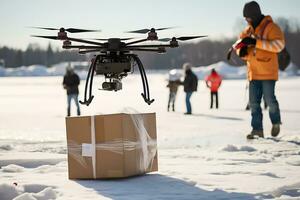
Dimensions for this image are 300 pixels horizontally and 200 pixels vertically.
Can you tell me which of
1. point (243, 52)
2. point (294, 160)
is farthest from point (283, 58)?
point (294, 160)

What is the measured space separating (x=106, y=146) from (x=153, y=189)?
0.62 m

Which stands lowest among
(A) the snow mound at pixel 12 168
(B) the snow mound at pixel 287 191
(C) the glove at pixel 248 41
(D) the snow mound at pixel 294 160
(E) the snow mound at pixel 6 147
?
(B) the snow mound at pixel 287 191

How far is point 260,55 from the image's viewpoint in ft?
25.8

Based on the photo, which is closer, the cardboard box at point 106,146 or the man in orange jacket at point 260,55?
the cardboard box at point 106,146

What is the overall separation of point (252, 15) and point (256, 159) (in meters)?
2.80

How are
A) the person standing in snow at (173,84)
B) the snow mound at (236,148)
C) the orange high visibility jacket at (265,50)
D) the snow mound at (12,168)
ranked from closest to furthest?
the snow mound at (12,168), the snow mound at (236,148), the orange high visibility jacket at (265,50), the person standing in snow at (173,84)

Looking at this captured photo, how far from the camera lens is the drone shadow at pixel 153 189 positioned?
404 cm

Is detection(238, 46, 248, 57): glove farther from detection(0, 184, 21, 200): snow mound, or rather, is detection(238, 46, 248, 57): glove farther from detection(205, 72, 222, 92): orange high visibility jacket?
detection(205, 72, 222, 92): orange high visibility jacket

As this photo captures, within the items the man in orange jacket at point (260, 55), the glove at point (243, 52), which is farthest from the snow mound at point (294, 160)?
the glove at point (243, 52)

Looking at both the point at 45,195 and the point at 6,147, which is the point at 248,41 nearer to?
the point at 6,147

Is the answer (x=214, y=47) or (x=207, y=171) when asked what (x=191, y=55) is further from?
(x=207, y=171)

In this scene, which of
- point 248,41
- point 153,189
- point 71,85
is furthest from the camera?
point 71,85

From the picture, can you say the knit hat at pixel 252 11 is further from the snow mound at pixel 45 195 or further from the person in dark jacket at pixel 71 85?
the person in dark jacket at pixel 71 85

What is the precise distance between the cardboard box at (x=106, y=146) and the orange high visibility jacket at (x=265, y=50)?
3.38 metres
